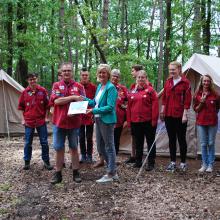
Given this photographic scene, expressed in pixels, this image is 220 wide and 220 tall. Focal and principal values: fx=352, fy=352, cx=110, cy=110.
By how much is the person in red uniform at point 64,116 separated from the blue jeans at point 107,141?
32cm

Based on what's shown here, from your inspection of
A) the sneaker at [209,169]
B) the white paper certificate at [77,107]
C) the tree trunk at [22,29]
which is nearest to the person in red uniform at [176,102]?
the sneaker at [209,169]

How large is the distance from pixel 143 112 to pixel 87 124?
106 cm

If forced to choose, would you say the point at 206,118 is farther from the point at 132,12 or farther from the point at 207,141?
the point at 132,12

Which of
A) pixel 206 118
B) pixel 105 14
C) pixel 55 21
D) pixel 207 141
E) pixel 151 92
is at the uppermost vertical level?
pixel 55 21

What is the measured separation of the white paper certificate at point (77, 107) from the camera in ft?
15.2

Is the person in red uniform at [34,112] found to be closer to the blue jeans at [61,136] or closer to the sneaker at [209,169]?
the blue jeans at [61,136]

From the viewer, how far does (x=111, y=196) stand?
453cm

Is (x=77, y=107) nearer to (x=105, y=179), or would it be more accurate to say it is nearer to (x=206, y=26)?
(x=105, y=179)

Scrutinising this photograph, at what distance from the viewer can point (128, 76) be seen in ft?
60.9

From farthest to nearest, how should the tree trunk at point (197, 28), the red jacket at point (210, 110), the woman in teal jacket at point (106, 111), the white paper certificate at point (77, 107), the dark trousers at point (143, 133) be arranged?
the tree trunk at point (197, 28)
the dark trousers at point (143, 133)
the red jacket at point (210, 110)
the woman in teal jacket at point (106, 111)
the white paper certificate at point (77, 107)

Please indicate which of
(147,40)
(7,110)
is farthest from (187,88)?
(147,40)

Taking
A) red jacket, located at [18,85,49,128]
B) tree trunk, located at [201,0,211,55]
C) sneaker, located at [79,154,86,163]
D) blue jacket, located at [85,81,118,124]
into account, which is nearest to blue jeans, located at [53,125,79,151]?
blue jacket, located at [85,81,118,124]

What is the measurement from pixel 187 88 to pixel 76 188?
233cm

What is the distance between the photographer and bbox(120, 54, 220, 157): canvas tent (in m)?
6.30
